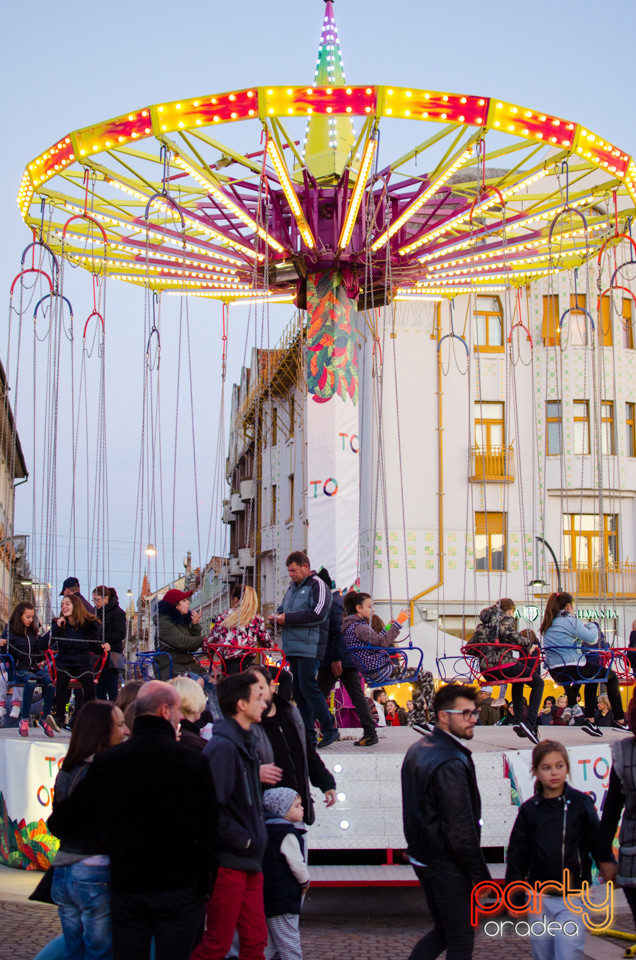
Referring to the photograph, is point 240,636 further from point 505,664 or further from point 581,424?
point 581,424

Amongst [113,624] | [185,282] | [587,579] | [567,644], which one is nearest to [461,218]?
[185,282]

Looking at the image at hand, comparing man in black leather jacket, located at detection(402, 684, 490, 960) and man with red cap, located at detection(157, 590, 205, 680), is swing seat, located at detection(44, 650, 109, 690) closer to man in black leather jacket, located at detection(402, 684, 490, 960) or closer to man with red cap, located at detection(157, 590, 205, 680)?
man with red cap, located at detection(157, 590, 205, 680)

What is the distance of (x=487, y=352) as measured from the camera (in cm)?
3019

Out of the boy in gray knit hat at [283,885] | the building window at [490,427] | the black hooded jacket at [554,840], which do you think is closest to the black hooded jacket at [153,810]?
the boy in gray knit hat at [283,885]

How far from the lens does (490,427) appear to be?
29.9 meters

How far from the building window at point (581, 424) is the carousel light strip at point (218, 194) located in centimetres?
1490

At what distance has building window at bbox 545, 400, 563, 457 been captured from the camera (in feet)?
97.8

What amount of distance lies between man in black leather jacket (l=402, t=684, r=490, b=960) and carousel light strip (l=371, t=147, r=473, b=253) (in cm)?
1057

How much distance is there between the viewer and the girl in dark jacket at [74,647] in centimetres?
1145

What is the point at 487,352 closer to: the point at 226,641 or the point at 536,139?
the point at 536,139

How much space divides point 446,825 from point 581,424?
25.9 meters

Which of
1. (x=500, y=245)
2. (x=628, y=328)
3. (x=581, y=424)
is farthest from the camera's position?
(x=628, y=328)

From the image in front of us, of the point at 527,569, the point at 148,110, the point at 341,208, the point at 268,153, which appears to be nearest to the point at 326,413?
the point at 341,208

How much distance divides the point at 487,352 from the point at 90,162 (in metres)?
17.4
